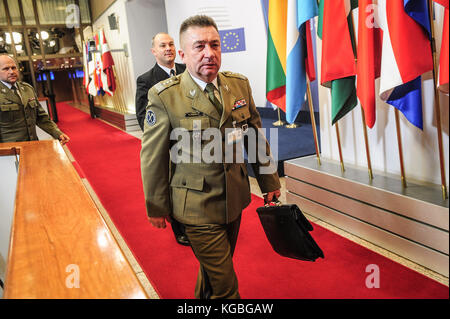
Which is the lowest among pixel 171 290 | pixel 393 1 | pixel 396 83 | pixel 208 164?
pixel 171 290

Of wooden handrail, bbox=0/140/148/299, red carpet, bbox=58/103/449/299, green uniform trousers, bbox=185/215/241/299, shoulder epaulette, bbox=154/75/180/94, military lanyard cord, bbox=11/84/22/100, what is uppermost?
military lanyard cord, bbox=11/84/22/100

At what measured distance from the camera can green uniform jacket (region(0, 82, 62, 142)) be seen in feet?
10.9

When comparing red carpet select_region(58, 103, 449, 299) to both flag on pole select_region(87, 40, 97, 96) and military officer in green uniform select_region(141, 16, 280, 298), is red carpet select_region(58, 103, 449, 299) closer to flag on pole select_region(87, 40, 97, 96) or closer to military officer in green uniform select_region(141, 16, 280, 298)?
military officer in green uniform select_region(141, 16, 280, 298)

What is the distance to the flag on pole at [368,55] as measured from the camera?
2.02 m

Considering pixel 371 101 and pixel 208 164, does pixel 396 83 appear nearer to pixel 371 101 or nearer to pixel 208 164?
pixel 371 101

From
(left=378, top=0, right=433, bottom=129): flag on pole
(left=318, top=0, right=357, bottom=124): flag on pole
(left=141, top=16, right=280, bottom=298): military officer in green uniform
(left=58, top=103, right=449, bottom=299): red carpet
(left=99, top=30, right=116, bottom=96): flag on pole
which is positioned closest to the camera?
(left=141, top=16, right=280, bottom=298): military officer in green uniform

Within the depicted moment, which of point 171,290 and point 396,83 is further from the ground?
point 396,83

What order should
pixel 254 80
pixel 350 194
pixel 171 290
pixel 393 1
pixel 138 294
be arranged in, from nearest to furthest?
pixel 138 294
pixel 393 1
pixel 171 290
pixel 350 194
pixel 254 80

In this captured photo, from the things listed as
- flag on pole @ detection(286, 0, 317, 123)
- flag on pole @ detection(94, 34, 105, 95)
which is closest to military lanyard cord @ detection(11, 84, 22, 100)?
flag on pole @ detection(286, 0, 317, 123)

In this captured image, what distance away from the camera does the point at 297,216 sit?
1.54 m

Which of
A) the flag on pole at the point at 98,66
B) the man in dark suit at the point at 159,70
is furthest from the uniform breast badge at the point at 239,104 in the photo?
the flag on pole at the point at 98,66

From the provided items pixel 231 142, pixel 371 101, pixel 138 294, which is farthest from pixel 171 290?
pixel 371 101

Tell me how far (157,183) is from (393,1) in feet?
4.64

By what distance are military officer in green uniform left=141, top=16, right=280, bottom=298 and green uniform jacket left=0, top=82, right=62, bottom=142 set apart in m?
2.35
